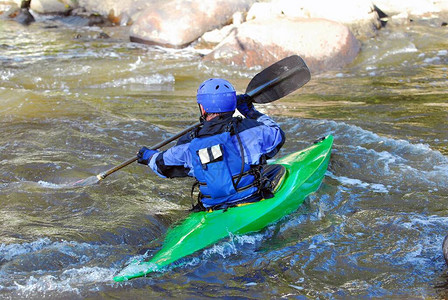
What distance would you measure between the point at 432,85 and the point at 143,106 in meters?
4.39

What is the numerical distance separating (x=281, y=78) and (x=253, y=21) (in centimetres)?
569

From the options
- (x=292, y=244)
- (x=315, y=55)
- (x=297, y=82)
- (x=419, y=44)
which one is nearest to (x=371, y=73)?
(x=315, y=55)

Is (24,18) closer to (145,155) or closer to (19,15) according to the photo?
(19,15)

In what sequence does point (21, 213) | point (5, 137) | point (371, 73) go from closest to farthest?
1. point (21, 213)
2. point (5, 137)
3. point (371, 73)

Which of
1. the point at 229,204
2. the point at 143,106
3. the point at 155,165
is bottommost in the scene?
the point at 143,106

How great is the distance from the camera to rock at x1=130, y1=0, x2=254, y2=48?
11859 millimetres

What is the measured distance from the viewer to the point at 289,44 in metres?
9.80

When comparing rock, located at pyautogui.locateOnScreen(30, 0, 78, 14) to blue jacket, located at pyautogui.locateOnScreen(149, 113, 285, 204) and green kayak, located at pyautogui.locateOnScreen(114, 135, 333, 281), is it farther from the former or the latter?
blue jacket, located at pyautogui.locateOnScreen(149, 113, 285, 204)

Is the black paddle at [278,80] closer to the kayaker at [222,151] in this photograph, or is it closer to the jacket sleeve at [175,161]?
the kayaker at [222,151]

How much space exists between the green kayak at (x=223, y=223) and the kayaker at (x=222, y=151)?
11 cm

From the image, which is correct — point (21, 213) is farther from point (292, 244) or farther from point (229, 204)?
point (292, 244)

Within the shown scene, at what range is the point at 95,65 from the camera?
10031 millimetres

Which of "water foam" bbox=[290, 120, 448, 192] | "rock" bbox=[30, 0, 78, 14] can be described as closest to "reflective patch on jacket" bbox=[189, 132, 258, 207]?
"water foam" bbox=[290, 120, 448, 192]

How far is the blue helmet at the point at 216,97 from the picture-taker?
3605 mm
